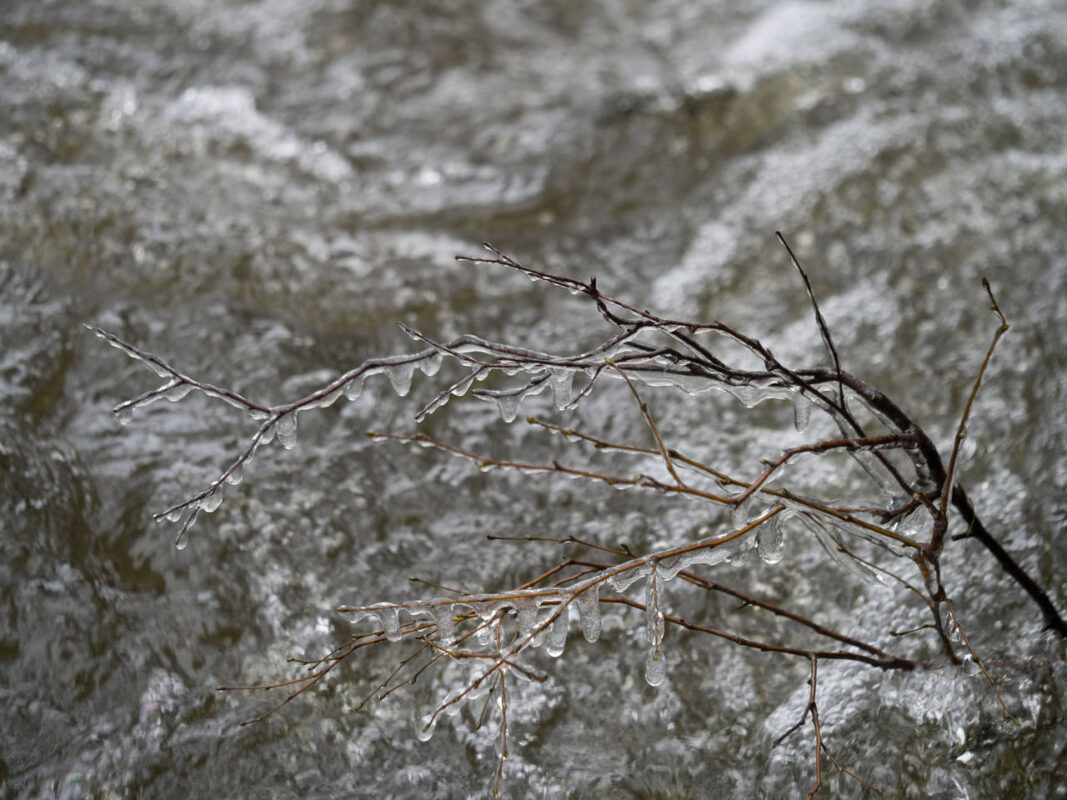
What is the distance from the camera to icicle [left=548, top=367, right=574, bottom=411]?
1.67m

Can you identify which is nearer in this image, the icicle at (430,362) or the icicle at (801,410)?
the icicle at (430,362)

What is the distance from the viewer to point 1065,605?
2.09 m

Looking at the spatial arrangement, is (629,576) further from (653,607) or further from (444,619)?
(444,619)

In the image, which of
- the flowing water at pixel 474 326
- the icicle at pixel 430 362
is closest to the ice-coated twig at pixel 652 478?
the icicle at pixel 430 362

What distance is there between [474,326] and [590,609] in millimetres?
1845

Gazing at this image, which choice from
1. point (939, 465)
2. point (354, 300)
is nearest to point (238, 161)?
point (354, 300)

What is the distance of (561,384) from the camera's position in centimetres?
170

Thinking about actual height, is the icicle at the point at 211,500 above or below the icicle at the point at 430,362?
below

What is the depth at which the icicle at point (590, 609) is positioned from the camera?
1.65 metres

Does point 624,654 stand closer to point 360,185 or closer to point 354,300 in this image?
point 354,300

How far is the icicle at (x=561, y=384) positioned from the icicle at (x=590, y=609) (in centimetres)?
34

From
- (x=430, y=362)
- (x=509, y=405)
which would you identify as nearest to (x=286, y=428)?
(x=430, y=362)

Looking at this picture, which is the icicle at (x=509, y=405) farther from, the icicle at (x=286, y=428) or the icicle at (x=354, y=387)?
the icicle at (x=286, y=428)

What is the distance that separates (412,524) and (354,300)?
102cm
